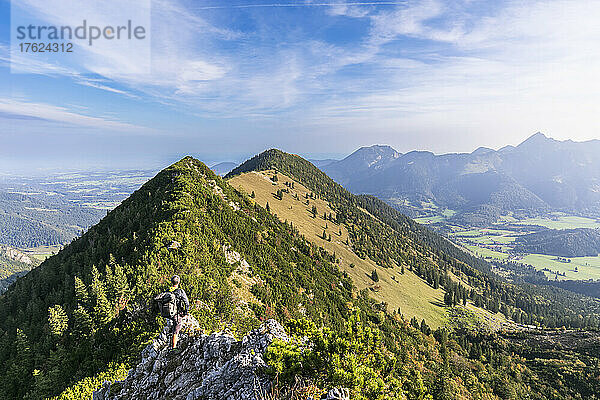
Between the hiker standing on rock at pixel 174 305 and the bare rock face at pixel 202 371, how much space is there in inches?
56.1

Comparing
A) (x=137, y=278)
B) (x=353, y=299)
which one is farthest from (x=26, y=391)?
(x=353, y=299)

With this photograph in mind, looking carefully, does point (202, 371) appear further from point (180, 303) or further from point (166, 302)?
point (166, 302)

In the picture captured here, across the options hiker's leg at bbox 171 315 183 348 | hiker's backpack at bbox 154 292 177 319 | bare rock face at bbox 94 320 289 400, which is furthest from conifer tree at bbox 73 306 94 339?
hiker's backpack at bbox 154 292 177 319

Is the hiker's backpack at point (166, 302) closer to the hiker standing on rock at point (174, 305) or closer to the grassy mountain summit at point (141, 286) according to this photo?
the hiker standing on rock at point (174, 305)

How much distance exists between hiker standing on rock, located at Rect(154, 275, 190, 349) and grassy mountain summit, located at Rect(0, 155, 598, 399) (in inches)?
378

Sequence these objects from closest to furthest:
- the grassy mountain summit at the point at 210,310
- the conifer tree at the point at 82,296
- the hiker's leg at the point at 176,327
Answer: the grassy mountain summit at the point at 210,310, the hiker's leg at the point at 176,327, the conifer tree at the point at 82,296

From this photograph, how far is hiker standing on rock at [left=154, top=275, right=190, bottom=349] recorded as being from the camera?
2252 cm

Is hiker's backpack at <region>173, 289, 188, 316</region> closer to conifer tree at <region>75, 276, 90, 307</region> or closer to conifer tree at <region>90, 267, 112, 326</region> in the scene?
conifer tree at <region>90, 267, 112, 326</region>

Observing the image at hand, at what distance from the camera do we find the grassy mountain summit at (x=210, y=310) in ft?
72.1

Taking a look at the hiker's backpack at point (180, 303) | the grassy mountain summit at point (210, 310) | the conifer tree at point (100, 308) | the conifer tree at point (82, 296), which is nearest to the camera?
the grassy mountain summit at point (210, 310)

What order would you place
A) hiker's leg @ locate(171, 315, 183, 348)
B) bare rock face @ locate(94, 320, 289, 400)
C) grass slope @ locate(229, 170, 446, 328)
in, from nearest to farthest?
1. bare rock face @ locate(94, 320, 289, 400)
2. hiker's leg @ locate(171, 315, 183, 348)
3. grass slope @ locate(229, 170, 446, 328)

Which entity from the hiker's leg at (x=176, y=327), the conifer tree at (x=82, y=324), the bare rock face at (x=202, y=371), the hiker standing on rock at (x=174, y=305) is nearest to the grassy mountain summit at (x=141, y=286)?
the conifer tree at (x=82, y=324)

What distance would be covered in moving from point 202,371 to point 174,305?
5652mm

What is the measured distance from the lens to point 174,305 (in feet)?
74.6
